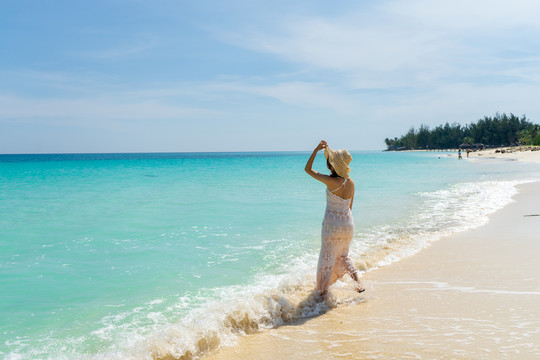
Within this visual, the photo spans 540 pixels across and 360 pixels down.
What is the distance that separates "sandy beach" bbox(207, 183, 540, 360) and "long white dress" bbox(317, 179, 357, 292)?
0.42 metres

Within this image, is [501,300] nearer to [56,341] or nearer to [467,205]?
[56,341]

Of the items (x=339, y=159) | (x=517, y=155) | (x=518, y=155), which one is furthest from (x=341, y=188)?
(x=517, y=155)

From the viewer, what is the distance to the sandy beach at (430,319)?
3.50 m

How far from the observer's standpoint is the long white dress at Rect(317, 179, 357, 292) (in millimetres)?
4793

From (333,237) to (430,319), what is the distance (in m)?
1.39

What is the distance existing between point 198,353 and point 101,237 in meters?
6.72

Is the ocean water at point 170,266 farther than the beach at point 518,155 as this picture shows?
No

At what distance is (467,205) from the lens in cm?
1345

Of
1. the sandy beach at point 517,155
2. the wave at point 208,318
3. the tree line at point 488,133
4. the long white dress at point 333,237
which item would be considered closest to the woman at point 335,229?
the long white dress at point 333,237

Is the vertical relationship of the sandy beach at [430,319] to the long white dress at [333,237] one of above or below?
below

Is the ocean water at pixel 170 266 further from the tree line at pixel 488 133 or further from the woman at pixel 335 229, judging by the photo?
the tree line at pixel 488 133

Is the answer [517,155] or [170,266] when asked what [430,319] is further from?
[517,155]

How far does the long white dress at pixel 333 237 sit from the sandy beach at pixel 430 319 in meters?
→ 0.42

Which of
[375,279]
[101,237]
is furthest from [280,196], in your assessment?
[375,279]
